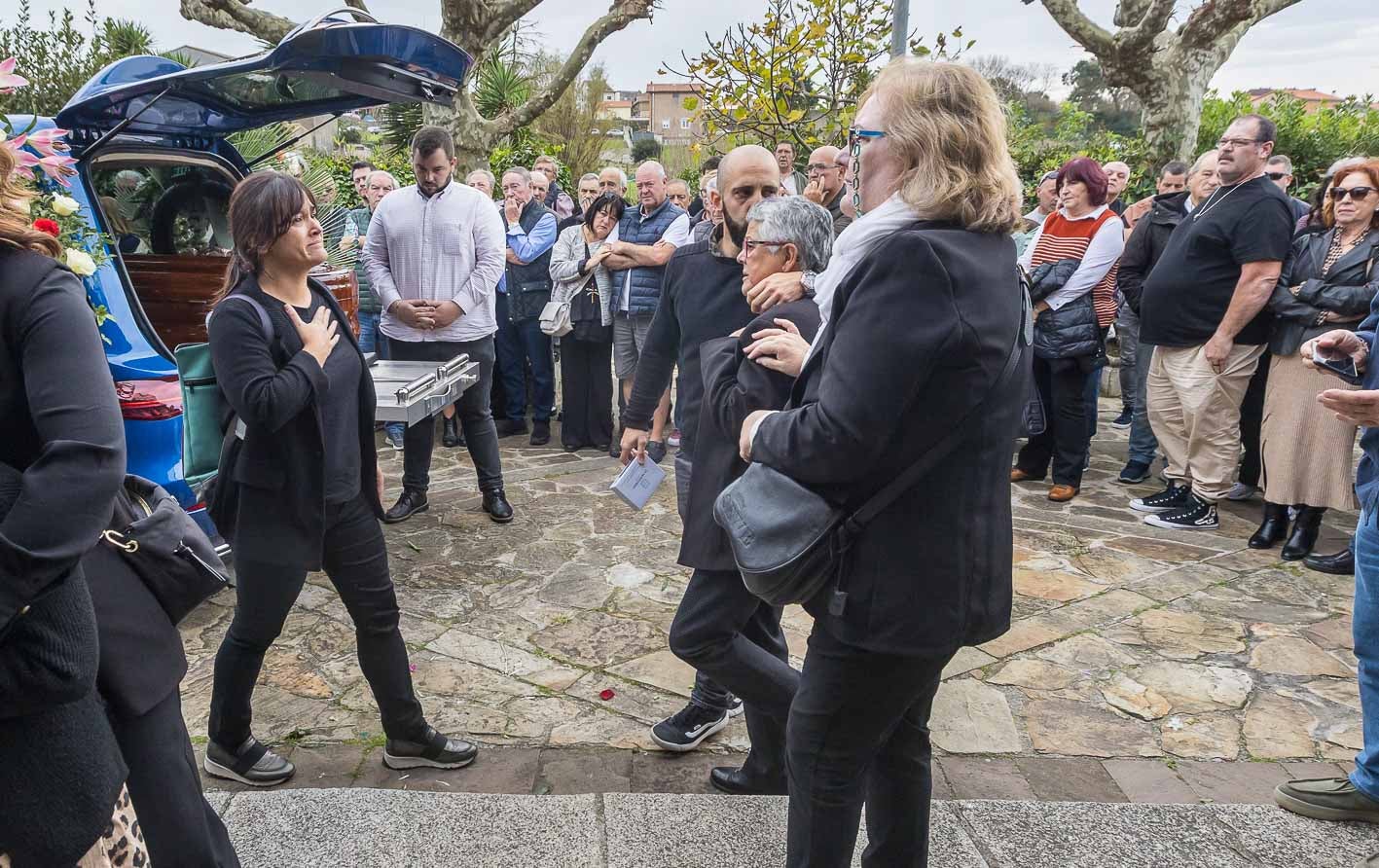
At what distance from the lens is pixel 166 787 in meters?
1.91

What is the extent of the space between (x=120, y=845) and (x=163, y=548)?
53 cm

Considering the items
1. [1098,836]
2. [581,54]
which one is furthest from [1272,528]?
[581,54]

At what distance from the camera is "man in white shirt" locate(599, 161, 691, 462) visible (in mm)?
6973

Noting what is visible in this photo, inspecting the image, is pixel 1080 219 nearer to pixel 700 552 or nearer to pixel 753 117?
pixel 753 117

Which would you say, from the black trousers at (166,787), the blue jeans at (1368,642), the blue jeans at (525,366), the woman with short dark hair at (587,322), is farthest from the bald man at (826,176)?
the black trousers at (166,787)

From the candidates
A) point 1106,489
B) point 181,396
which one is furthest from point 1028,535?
point 181,396

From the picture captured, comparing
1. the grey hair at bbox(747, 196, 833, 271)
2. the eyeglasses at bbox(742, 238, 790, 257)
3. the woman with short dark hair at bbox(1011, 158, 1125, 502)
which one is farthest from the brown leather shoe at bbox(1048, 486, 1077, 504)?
the eyeglasses at bbox(742, 238, 790, 257)

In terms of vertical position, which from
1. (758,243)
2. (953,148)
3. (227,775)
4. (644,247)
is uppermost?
(953,148)

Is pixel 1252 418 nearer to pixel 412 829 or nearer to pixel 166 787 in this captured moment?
pixel 412 829

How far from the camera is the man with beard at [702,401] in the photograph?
279 cm

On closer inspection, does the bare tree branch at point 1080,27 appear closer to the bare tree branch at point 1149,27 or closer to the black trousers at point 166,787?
the bare tree branch at point 1149,27

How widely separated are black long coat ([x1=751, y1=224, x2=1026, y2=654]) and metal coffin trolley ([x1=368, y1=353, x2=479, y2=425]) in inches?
108

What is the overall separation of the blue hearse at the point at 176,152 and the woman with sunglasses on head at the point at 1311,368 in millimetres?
4603

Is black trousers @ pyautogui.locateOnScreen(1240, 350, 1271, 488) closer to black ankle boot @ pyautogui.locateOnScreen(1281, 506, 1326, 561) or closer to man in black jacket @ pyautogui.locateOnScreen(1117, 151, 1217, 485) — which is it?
man in black jacket @ pyautogui.locateOnScreen(1117, 151, 1217, 485)
